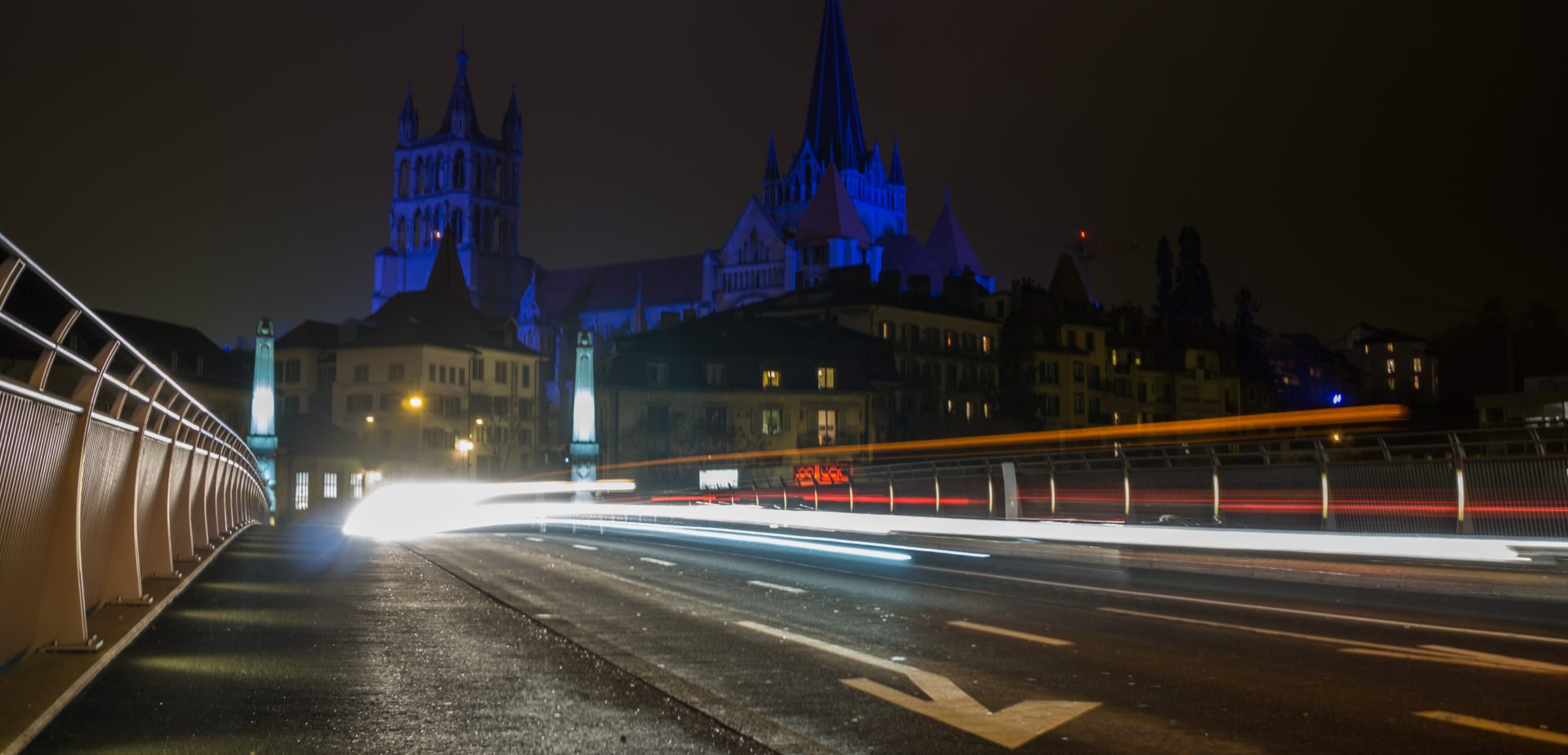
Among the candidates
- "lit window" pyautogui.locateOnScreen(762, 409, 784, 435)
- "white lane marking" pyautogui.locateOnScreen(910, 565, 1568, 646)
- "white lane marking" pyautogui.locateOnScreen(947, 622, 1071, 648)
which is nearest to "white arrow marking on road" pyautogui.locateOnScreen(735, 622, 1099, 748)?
"white lane marking" pyautogui.locateOnScreen(947, 622, 1071, 648)

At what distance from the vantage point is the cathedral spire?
195125mm

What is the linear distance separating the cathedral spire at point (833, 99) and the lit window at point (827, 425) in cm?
10179

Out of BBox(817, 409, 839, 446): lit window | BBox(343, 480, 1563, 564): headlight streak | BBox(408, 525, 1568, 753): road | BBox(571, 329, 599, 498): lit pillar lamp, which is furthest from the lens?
BBox(817, 409, 839, 446): lit window

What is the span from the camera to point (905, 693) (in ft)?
30.8

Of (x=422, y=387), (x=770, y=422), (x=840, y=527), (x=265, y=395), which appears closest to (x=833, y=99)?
(x=422, y=387)

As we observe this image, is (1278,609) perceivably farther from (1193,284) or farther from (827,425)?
(1193,284)

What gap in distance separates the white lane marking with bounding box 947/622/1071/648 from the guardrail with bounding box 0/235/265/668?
7027mm

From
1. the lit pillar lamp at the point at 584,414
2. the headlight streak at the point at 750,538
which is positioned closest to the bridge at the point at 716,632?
the headlight streak at the point at 750,538

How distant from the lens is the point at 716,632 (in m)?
13.1

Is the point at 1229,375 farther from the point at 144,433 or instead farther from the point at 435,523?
the point at 144,433

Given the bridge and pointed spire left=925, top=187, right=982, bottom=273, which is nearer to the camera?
the bridge

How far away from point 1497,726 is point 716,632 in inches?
270

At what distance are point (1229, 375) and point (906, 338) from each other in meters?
44.5

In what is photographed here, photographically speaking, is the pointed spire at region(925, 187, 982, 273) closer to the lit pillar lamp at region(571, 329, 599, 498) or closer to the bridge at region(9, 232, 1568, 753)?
the lit pillar lamp at region(571, 329, 599, 498)
